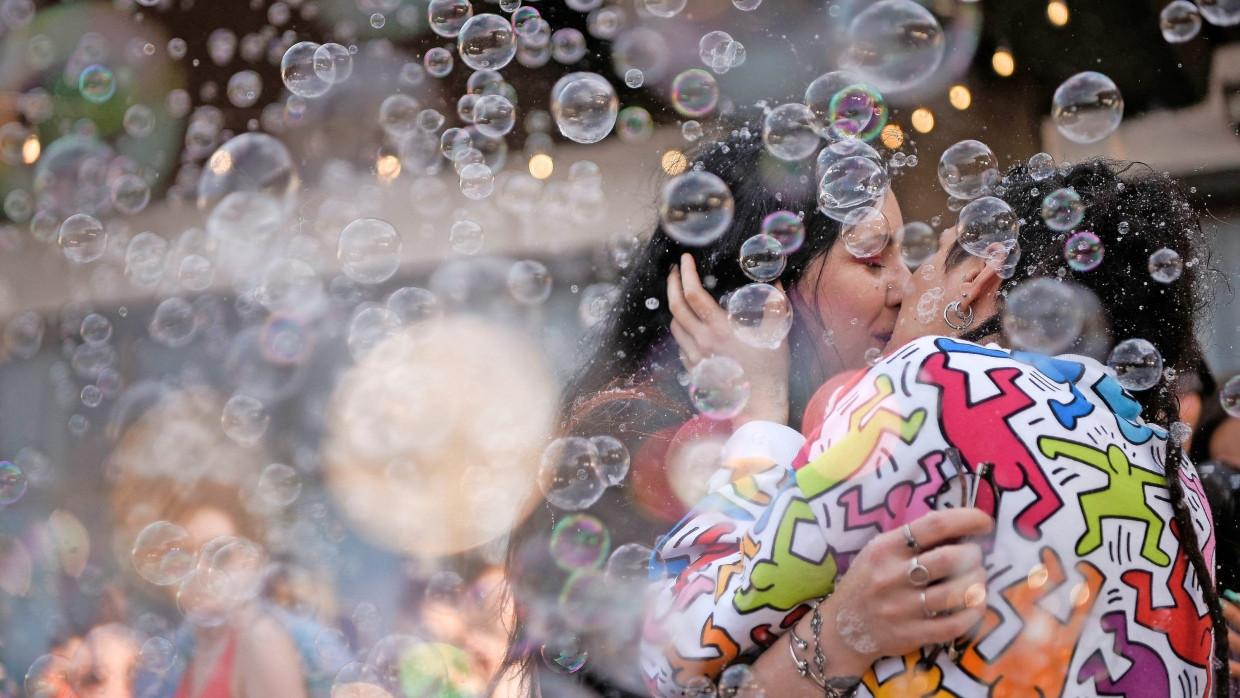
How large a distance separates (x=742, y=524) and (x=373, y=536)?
3.83 m

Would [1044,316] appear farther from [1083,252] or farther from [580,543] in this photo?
[580,543]

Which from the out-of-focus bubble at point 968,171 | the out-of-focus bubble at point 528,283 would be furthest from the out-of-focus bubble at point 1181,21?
the out-of-focus bubble at point 528,283

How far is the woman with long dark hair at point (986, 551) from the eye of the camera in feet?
2.66

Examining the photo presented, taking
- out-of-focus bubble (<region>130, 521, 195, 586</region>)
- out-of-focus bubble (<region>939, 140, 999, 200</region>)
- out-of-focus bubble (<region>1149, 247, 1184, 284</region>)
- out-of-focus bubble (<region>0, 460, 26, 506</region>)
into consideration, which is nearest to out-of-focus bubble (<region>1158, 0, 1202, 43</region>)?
out-of-focus bubble (<region>939, 140, 999, 200</region>)

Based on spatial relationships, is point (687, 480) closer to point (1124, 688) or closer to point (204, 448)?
point (1124, 688)

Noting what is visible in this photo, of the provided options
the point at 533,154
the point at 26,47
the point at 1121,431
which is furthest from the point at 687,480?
the point at 26,47

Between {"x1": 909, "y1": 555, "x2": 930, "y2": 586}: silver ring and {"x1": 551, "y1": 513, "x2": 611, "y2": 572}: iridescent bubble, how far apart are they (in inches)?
25.0

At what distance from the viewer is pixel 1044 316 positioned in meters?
1.08

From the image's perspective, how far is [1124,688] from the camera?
2.70 feet

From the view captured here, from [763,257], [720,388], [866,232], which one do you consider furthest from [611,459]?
[866,232]

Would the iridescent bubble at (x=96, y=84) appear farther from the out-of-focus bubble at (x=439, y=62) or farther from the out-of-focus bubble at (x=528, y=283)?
the out-of-focus bubble at (x=528, y=283)

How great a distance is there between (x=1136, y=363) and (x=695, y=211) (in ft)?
2.39

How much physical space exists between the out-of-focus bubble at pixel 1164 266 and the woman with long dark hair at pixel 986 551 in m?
0.19

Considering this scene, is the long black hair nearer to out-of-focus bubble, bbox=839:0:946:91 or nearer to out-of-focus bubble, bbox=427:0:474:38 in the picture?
out-of-focus bubble, bbox=839:0:946:91
